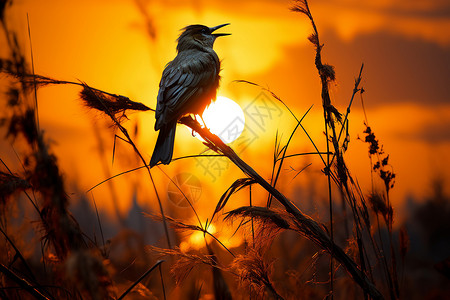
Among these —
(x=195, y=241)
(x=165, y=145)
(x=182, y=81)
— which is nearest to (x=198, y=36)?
(x=182, y=81)

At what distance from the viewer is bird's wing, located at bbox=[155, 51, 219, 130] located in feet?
8.92

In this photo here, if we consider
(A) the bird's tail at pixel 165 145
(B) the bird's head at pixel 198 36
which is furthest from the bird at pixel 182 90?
(B) the bird's head at pixel 198 36

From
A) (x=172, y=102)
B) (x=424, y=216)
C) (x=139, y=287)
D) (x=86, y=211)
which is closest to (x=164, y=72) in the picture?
(x=172, y=102)

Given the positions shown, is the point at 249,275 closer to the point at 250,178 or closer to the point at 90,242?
the point at 250,178

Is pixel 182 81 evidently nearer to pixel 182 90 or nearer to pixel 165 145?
pixel 182 90

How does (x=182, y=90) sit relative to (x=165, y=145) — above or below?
above

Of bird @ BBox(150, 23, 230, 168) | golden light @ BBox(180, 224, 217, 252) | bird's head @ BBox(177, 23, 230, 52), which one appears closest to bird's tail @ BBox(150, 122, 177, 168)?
bird @ BBox(150, 23, 230, 168)

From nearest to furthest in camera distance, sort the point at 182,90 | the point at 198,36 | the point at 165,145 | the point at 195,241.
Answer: the point at 195,241, the point at 165,145, the point at 182,90, the point at 198,36

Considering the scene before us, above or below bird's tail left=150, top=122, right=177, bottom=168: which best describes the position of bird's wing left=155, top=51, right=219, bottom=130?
above

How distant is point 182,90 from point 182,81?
10cm

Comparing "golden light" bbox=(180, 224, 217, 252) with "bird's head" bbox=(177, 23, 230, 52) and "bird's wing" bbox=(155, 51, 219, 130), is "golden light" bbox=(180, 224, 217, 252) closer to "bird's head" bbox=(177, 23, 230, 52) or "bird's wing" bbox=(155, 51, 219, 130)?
"bird's wing" bbox=(155, 51, 219, 130)

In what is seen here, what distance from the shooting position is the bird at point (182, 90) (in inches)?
102

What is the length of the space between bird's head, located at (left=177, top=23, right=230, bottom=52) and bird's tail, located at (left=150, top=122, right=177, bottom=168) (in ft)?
4.83

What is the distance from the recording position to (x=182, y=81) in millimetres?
2979
